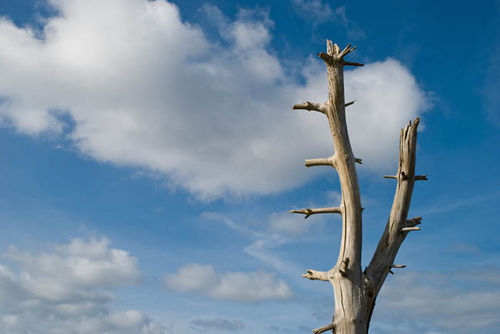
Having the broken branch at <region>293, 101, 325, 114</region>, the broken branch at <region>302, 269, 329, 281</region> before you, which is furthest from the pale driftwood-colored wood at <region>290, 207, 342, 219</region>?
the broken branch at <region>293, 101, 325, 114</region>

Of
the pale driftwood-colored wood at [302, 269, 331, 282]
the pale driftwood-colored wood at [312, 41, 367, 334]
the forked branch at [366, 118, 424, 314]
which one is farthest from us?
the forked branch at [366, 118, 424, 314]

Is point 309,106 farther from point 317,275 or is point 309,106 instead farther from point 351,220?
point 317,275

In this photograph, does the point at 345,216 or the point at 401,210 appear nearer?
the point at 345,216

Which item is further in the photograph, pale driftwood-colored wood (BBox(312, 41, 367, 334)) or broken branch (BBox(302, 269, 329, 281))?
broken branch (BBox(302, 269, 329, 281))

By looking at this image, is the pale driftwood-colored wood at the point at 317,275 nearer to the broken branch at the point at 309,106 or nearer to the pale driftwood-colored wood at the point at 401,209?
the pale driftwood-colored wood at the point at 401,209

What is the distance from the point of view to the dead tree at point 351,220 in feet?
34.6

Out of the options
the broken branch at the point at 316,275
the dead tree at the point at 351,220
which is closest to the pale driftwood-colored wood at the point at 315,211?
the dead tree at the point at 351,220

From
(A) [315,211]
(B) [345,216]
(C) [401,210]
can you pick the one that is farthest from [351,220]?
(C) [401,210]

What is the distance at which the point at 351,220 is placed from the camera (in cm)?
1104

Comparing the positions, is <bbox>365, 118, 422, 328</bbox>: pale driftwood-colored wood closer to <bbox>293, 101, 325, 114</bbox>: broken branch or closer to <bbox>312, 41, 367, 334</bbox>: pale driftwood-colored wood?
<bbox>312, 41, 367, 334</bbox>: pale driftwood-colored wood

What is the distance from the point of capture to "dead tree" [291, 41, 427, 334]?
1055cm

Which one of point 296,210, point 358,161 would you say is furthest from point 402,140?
point 296,210

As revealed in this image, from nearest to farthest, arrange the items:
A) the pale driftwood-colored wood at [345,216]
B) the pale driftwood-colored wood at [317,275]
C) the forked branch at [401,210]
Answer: the pale driftwood-colored wood at [345,216]
the pale driftwood-colored wood at [317,275]
the forked branch at [401,210]

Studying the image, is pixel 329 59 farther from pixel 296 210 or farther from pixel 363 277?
pixel 363 277
